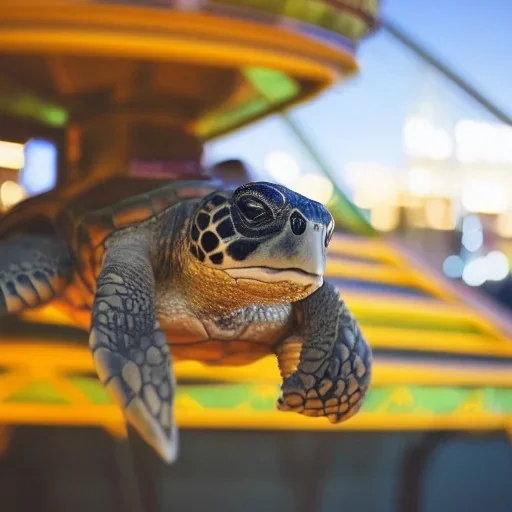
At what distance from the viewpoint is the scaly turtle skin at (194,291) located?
52 cm

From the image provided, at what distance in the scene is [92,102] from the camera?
894 millimetres

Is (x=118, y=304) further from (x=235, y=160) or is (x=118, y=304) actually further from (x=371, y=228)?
(x=371, y=228)

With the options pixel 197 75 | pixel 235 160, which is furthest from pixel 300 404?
pixel 197 75

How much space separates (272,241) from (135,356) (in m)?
0.14

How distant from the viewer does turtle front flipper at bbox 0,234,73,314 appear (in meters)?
0.74

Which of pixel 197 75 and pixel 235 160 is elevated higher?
pixel 197 75

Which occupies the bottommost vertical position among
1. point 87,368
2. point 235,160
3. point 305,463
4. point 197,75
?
point 305,463

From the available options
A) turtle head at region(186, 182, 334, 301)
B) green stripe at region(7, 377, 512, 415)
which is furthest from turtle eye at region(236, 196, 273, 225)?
green stripe at region(7, 377, 512, 415)

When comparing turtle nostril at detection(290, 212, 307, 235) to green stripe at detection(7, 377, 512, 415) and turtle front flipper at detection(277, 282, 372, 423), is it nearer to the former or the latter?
turtle front flipper at detection(277, 282, 372, 423)

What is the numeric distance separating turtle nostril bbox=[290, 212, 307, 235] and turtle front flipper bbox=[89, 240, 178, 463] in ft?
0.48

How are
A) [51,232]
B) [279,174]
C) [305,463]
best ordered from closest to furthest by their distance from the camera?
[51,232] → [279,174] → [305,463]

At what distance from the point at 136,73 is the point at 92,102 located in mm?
A: 69

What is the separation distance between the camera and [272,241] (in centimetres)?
52

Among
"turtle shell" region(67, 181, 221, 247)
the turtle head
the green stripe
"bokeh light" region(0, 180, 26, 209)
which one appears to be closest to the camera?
the turtle head
